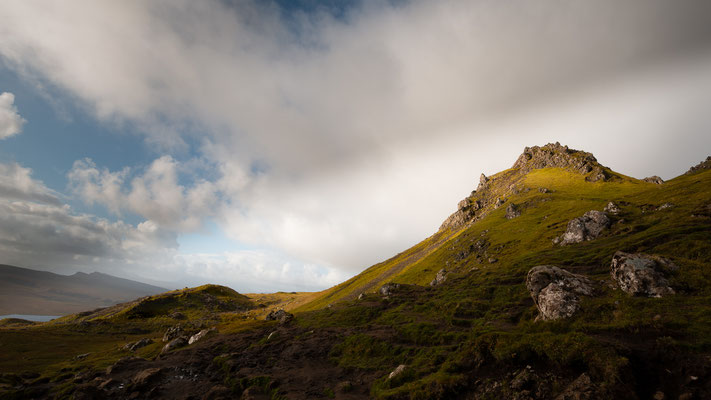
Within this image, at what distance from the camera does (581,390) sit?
553 inches

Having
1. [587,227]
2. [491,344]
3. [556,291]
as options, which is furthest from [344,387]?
[587,227]

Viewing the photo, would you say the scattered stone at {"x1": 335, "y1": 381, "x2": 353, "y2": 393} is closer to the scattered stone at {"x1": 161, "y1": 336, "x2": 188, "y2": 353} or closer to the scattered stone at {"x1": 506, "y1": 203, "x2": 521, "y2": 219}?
the scattered stone at {"x1": 161, "y1": 336, "x2": 188, "y2": 353}

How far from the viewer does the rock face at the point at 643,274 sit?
26328 mm

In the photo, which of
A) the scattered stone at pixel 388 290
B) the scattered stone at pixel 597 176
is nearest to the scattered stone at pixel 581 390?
the scattered stone at pixel 388 290

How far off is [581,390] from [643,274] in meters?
22.5

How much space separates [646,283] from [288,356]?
42.0 m

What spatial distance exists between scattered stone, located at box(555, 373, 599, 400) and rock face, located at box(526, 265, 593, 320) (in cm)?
1333

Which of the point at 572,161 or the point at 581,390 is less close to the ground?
the point at 572,161

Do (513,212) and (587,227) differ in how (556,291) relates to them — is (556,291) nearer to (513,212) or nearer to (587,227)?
(587,227)

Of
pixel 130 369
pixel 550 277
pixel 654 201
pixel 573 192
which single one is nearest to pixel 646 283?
pixel 550 277

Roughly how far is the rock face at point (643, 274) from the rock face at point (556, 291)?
10.2 ft

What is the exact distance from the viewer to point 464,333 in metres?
30.9

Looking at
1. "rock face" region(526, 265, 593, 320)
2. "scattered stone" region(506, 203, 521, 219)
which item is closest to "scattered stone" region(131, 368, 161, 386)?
"rock face" region(526, 265, 593, 320)

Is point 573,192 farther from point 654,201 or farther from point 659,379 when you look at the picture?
point 659,379
